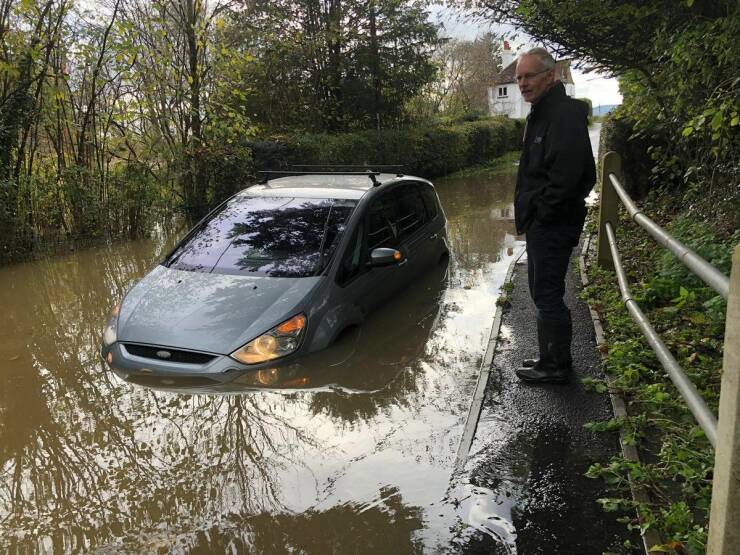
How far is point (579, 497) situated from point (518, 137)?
94.1 ft

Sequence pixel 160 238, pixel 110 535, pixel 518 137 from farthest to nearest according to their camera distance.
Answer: pixel 518 137 < pixel 160 238 < pixel 110 535

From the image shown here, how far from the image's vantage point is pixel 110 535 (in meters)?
2.93

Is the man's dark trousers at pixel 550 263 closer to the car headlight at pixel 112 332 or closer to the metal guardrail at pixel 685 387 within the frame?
the metal guardrail at pixel 685 387

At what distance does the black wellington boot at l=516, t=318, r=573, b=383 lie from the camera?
4.13 metres

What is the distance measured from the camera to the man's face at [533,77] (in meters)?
3.82

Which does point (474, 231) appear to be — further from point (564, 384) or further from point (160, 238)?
point (564, 384)

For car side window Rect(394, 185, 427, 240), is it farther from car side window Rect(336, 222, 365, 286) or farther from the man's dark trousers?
the man's dark trousers

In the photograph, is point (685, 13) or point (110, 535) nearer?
point (110, 535)

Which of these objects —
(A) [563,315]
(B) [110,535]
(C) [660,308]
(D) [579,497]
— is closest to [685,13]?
(C) [660,308]

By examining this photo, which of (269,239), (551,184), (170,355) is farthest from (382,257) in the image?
(170,355)

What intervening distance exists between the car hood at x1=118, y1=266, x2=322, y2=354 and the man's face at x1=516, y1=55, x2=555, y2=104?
2129mm

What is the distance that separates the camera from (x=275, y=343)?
13.9 feet

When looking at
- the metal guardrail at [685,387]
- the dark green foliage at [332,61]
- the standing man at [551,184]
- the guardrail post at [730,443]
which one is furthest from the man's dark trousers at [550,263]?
the dark green foliage at [332,61]

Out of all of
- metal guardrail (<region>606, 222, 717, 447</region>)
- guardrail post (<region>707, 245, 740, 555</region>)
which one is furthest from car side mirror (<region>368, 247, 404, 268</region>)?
guardrail post (<region>707, 245, 740, 555</region>)
